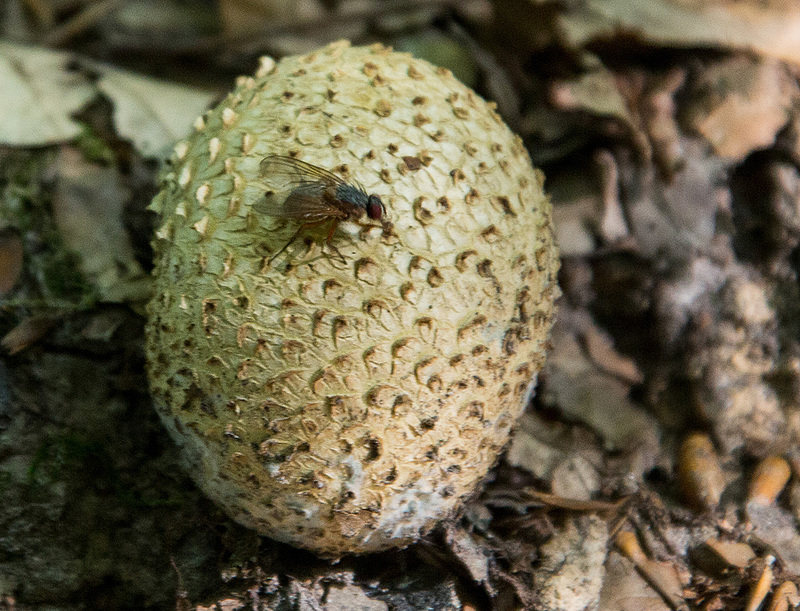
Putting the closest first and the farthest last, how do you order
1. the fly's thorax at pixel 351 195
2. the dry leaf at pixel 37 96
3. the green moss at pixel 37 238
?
the fly's thorax at pixel 351 195
the green moss at pixel 37 238
the dry leaf at pixel 37 96

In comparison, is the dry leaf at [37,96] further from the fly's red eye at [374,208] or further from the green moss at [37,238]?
the fly's red eye at [374,208]

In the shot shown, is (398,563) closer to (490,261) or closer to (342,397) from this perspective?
(342,397)

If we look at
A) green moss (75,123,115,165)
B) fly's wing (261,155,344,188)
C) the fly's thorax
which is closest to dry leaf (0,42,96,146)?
green moss (75,123,115,165)

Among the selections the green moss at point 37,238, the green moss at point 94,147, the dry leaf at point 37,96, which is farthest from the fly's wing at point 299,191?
the dry leaf at point 37,96

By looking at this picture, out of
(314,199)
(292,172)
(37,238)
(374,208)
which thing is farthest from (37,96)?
(374,208)

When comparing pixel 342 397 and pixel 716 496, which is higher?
pixel 342 397

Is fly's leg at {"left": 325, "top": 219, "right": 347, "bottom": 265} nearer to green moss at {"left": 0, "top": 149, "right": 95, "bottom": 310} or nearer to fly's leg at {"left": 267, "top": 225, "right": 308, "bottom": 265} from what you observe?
fly's leg at {"left": 267, "top": 225, "right": 308, "bottom": 265}

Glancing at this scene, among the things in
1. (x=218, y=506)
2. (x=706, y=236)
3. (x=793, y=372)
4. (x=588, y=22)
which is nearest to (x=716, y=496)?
(x=793, y=372)
